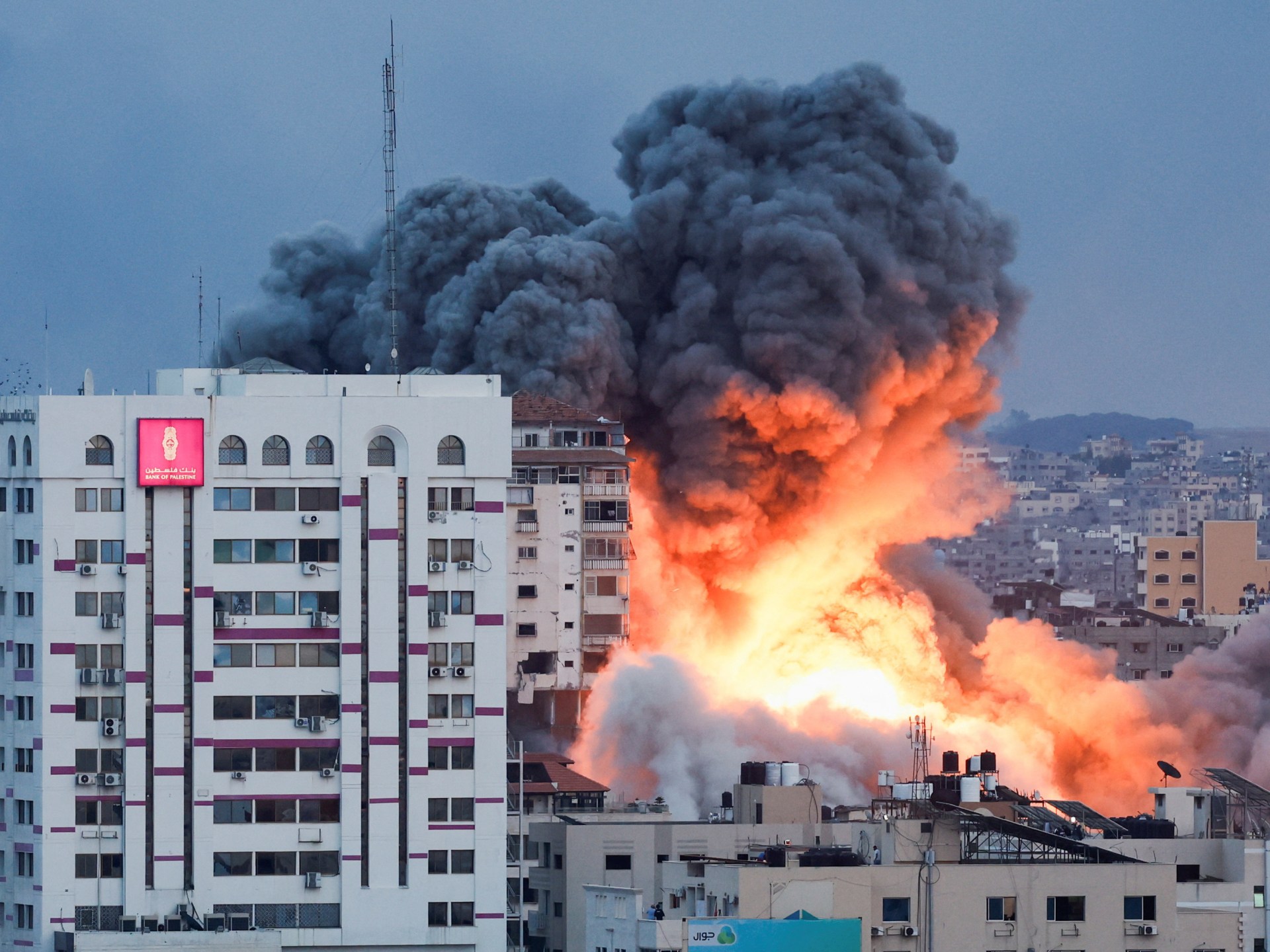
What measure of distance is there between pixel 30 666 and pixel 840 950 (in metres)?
18.4

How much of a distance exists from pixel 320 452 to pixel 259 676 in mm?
4483

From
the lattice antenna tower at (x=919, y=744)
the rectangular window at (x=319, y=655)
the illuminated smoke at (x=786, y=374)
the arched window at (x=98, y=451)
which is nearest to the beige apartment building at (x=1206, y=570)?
the illuminated smoke at (x=786, y=374)

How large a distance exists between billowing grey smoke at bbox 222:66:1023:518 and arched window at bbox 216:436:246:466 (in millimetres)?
35383

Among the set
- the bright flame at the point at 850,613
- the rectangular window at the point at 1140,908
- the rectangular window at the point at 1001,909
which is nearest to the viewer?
the rectangular window at the point at 1001,909

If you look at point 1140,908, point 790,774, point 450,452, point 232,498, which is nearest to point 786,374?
point 790,774

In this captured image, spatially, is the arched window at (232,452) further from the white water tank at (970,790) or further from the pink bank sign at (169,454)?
the white water tank at (970,790)

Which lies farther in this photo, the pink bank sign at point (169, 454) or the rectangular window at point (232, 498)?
the rectangular window at point (232, 498)

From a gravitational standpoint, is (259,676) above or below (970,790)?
above

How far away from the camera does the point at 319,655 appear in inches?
2717

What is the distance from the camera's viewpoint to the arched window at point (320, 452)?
69625mm

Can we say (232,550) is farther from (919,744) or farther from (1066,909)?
(919,744)

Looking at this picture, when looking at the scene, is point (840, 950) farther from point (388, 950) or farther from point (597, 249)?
point (597, 249)

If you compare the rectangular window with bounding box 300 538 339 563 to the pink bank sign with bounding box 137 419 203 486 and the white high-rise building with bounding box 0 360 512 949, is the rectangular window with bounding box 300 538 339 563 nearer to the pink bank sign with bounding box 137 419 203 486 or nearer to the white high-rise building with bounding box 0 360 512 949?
the white high-rise building with bounding box 0 360 512 949

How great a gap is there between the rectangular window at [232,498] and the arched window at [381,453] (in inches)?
95.4
